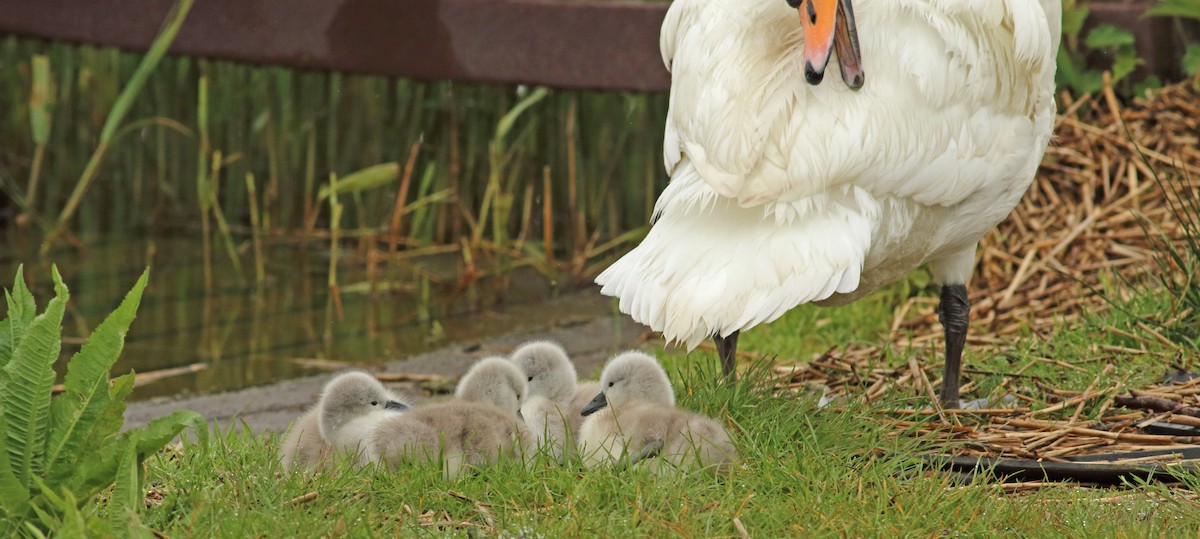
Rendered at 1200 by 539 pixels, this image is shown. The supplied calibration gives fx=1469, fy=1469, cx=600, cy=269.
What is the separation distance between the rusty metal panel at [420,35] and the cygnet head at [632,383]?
120 inches

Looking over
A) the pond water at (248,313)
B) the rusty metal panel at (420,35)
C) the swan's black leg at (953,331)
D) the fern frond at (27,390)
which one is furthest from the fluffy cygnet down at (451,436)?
the rusty metal panel at (420,35)

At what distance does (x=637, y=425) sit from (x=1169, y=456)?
1286 millimetres

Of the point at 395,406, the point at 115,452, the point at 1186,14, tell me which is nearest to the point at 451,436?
the point at 395,406

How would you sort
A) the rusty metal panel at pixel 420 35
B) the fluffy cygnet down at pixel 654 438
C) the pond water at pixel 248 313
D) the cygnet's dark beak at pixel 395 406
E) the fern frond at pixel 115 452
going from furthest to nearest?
the rusty metal panel at pixel 420 35, the pond water at pixel 248 313, the cygnet's dark beak at pixel 395 406, the fluffy cygnet down at pixel 654 438, the fern frond at pixel 115 452

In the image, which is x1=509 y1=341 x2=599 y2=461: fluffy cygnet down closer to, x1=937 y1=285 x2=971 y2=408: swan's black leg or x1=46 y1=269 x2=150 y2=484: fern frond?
x1=937 y1=285 x2=971 y2=408: swan's black leg

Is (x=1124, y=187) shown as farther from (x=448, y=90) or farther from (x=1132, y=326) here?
(x=448, y=90)

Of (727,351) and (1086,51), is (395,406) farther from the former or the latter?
(1086,51)

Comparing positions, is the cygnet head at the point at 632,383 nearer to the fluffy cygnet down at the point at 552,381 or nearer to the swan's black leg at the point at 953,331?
the fluffy cygnet down at the point at 552,381

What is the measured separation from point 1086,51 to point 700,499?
4.34m

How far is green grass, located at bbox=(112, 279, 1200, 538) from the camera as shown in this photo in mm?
2957

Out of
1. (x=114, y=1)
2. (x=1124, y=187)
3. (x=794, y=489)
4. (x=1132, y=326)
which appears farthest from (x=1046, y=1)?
(x=114, y=1)

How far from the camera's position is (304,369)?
5449 millimetres

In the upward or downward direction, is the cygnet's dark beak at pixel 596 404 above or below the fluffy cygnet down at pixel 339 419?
below

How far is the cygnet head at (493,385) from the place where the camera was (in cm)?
381
